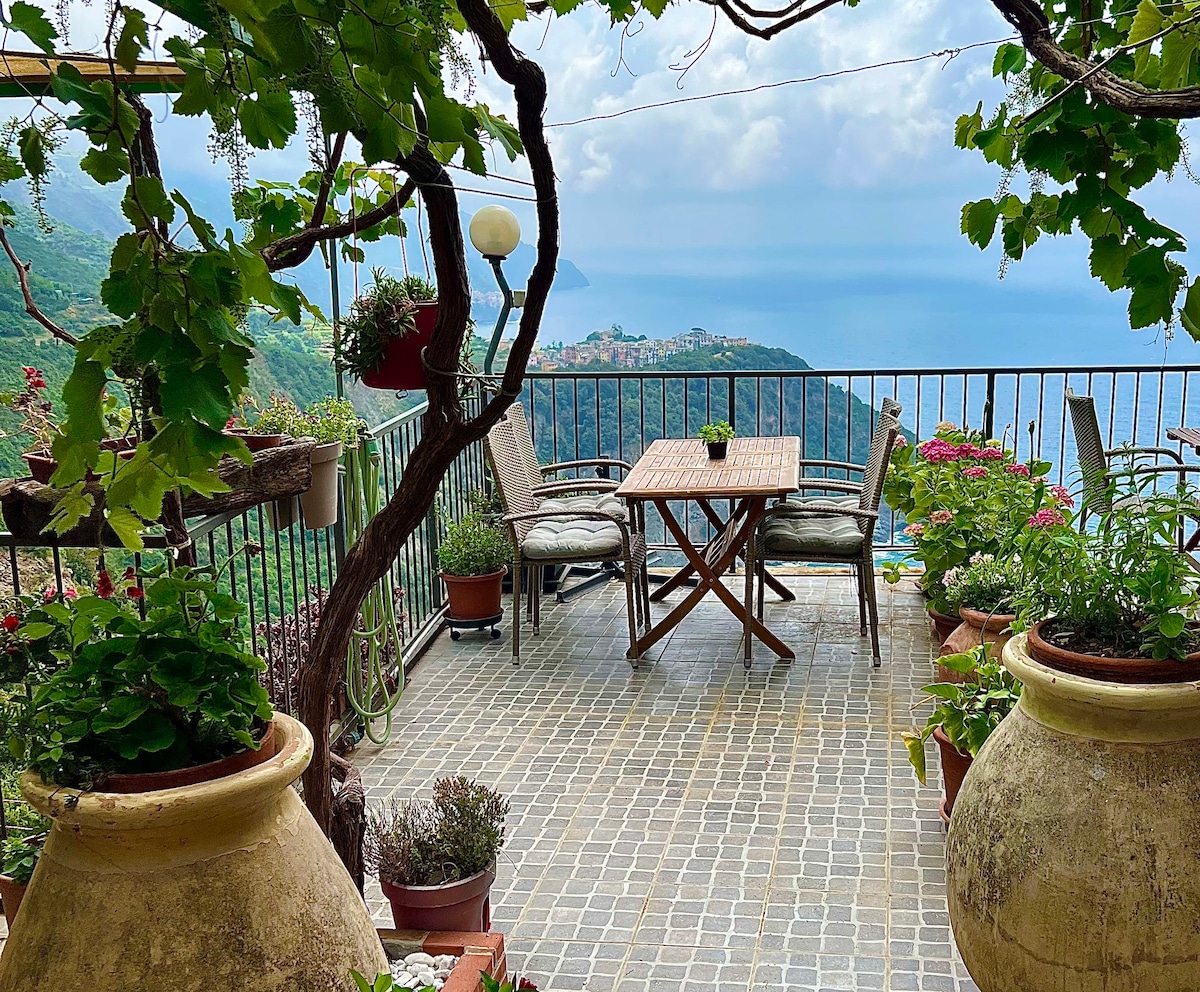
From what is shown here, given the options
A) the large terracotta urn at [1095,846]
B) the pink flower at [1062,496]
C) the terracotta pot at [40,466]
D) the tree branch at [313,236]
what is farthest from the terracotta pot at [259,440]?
the pink flower at [1062,496]

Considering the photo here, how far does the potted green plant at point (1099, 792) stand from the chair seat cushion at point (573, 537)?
112 inches

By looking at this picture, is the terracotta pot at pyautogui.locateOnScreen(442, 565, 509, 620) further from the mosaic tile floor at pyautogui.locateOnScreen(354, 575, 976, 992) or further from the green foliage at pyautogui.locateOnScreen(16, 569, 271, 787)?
the green foliage at pyautogui.locateOnScreen(16, 569, 271, 787)

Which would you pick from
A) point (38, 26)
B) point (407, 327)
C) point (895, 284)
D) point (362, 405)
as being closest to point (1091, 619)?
point (407, 327)

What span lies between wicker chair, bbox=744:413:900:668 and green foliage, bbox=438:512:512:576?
47.0 inches

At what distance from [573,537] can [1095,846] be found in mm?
3280

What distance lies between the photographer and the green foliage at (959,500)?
175 inches

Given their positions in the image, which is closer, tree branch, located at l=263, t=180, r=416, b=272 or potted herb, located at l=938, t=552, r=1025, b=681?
tree branch, located at l=263, t=180, r=416, b=272

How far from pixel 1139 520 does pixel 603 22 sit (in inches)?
56.1

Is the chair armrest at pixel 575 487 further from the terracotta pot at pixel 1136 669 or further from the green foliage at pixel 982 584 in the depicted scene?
the terracotta pot at pixel 1136 669

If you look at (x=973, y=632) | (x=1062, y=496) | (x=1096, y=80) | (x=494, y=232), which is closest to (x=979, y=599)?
(x=973, y=632)

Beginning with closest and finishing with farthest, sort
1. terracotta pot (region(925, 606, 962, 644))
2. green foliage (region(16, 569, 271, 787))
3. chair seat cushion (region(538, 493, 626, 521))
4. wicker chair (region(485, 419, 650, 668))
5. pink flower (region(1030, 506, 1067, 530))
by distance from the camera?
green foliage (region(16, 569, 271, 787))
pink flower (region(1030, 506, 1067, 530))
terracotta pot (region(925, 606, 962, 644))
wicker chair (region(485, 419, 650, 668))
chair seat cushion (region(538, 493, 626, 521))

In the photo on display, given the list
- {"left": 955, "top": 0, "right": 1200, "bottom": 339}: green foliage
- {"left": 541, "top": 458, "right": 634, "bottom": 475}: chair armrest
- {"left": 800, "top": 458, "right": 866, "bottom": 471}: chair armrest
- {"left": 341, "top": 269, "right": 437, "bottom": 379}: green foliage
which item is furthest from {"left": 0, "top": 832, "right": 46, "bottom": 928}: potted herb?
{"left": 800, "top": 458, "right": 866, "bottom": 471}: chair armrest

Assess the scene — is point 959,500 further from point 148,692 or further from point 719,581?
point 148,692

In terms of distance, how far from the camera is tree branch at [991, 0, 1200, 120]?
1.36 m
